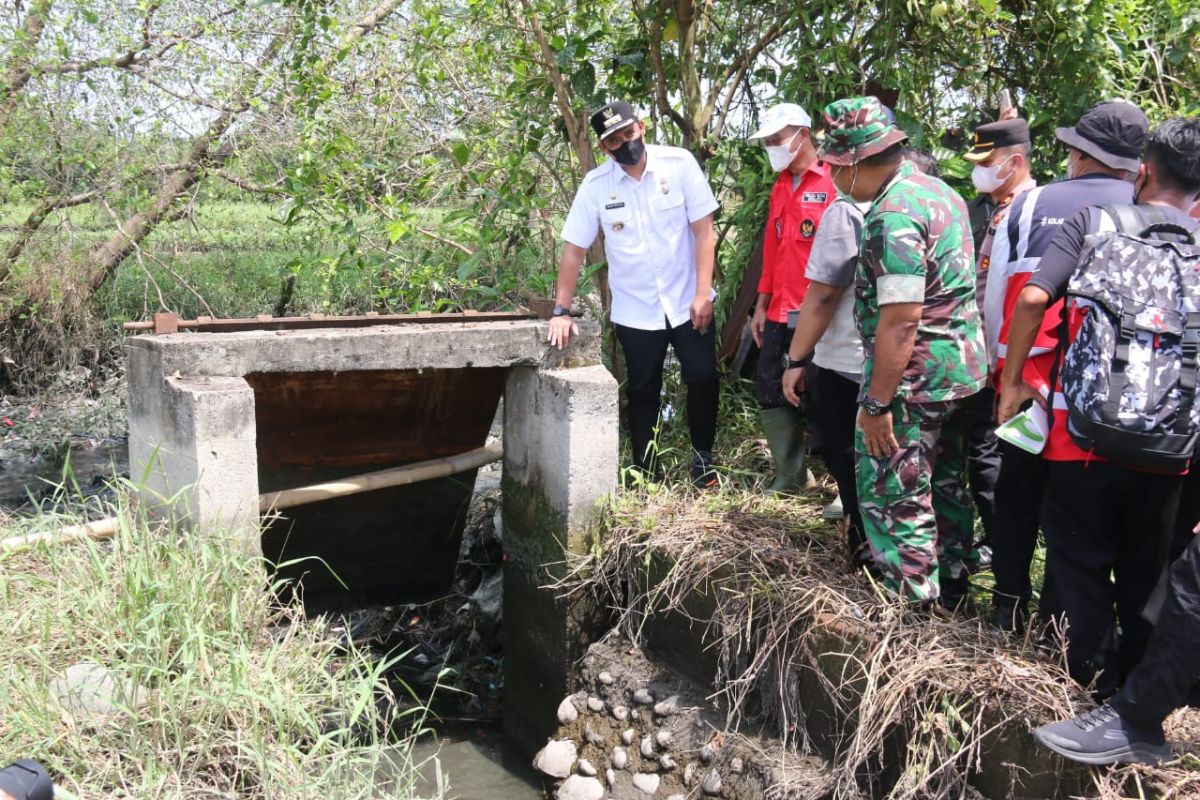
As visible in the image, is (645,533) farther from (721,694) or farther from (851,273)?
(851,273)

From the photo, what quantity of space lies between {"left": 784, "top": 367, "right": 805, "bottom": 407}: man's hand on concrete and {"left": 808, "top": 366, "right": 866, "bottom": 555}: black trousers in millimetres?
76

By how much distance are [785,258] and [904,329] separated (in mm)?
1316

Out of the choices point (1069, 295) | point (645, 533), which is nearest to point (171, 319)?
point (645, 533)

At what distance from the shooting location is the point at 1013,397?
3.16 metres

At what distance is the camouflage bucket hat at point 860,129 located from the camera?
3234 millimetres

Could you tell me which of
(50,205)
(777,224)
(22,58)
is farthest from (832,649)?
(50,205)

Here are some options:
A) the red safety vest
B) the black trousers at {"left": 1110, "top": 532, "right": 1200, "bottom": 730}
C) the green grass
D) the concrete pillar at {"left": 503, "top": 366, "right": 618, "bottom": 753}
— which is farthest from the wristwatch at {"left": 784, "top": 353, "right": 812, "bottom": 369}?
the green grass

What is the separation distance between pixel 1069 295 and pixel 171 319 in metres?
3.60

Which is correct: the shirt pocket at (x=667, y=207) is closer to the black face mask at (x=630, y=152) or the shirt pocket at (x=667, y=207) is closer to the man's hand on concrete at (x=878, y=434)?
the black face mask at (x=630, y=152)

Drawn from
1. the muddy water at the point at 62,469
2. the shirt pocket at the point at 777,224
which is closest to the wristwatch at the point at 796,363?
the shirt pocket at the point at 777,224

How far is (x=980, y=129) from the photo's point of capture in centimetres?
374

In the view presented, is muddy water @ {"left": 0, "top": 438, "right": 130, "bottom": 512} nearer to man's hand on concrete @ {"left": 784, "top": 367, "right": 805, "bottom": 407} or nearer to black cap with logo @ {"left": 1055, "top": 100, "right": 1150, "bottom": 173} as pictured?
man's hand on concrete @ {"left": 784, "top": 367, "right": 805, "bottom": 407}

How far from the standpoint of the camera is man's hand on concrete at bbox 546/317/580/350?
15.9 ft

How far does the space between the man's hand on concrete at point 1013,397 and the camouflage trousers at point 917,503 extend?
0.20 meters
